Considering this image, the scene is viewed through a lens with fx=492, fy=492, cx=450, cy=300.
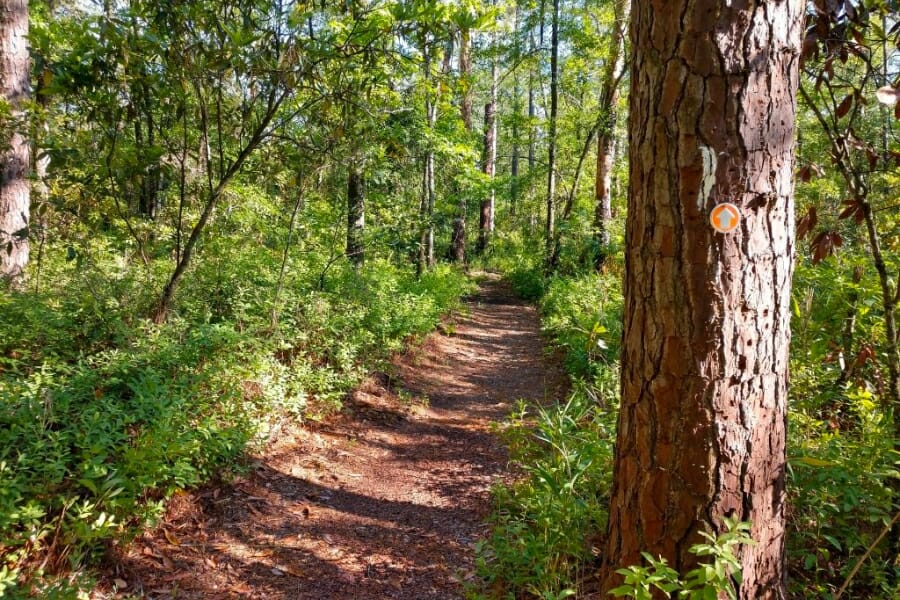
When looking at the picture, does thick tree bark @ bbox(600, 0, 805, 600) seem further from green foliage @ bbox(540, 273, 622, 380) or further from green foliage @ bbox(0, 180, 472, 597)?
green foliage @ bbox(0, 180, 472, 597)

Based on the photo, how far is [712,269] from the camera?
1718 mm

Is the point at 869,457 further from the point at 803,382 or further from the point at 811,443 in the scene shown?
the point at 803,382

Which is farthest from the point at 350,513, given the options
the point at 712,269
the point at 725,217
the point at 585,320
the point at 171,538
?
the point at 585,320

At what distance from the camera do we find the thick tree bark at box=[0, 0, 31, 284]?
6035 millimetres

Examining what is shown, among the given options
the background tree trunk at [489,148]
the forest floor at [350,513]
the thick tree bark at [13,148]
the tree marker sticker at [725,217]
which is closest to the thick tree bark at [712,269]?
the tree marker sticker at [725,217]

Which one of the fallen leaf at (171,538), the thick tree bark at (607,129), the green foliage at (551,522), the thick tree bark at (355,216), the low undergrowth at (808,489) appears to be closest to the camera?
the low undergrowth at (808,489)

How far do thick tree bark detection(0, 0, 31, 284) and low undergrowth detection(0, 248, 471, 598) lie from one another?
56cm

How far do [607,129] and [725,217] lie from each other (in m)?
12.6

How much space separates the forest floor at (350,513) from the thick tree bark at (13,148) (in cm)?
440

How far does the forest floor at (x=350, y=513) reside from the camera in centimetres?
310

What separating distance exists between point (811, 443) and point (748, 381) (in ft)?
5.72

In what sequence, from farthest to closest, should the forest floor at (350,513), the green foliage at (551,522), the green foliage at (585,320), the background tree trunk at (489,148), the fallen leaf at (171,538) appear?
1. the background tree trunk at (489,148)
2. the green foliage at (585,320)
3. the fallen leaf at (171,538)
4. the forest floor at (350,513)
5. the green foliage at (551,522)

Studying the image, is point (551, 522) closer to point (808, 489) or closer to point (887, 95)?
point (808, 489)

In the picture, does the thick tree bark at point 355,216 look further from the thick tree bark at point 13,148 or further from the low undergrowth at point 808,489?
the low undergrowth at point 808,489
